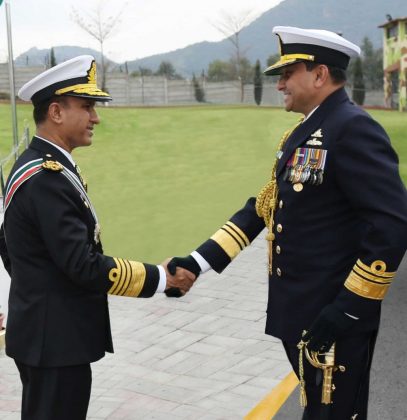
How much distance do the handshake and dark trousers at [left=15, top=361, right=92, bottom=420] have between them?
67 cm

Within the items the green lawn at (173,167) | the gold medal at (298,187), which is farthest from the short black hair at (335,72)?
the green lawn at (173,167)

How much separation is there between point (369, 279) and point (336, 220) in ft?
1.08

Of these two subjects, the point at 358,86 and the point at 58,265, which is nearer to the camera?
the point at 58,265

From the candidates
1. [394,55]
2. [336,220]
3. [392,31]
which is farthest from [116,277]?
[392,31]

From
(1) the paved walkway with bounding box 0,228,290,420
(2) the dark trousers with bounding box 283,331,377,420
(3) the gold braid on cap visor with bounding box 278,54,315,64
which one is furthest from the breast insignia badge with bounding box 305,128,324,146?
(1) the paved walkway with bounding box 0,228,290,420

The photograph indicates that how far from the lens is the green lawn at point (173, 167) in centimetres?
1257

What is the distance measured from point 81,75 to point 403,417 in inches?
124

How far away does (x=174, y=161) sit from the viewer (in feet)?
64.2

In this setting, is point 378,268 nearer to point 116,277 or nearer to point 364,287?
point 364,287

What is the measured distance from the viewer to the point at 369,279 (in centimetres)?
290

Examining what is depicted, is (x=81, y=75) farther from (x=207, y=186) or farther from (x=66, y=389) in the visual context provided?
(x=207, y=186)

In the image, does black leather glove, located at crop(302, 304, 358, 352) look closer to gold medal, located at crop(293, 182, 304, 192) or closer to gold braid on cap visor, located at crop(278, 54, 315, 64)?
gold medal, located at crop(293, 182, 304, 192)

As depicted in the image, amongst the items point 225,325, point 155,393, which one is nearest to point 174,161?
point 225,325

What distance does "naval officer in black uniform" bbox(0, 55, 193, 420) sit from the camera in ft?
10.1
